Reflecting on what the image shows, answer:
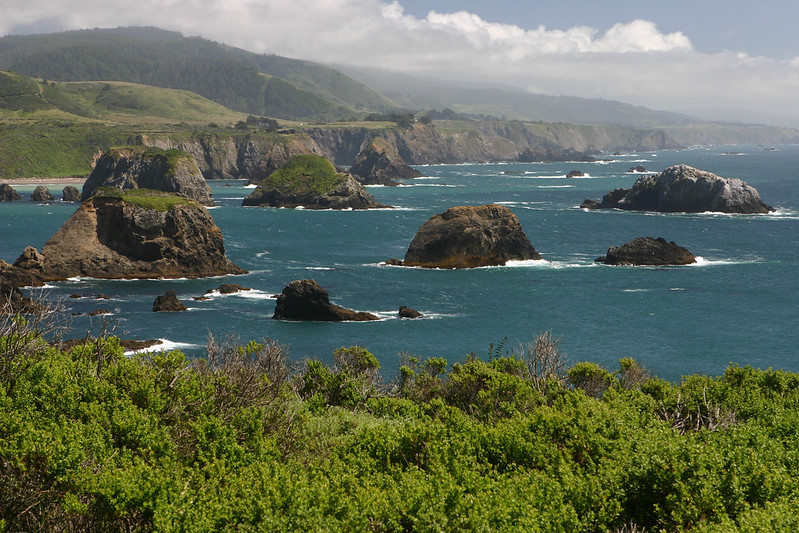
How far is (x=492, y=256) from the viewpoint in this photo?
107 metres

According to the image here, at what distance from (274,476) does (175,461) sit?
365cm

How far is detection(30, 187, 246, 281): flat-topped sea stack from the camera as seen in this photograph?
96188 mm

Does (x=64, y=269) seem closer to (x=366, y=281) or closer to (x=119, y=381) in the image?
(x=366, y=281)

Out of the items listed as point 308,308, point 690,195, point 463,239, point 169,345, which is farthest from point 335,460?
point 690,195

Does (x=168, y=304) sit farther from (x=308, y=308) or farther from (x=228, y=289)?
(x=308, y=308)

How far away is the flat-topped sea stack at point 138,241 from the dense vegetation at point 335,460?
66.6 m

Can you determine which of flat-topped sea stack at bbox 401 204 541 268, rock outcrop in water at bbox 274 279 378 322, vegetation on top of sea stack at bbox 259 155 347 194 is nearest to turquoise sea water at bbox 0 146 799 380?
rock outcrop in water at bbox 274 279 378 322

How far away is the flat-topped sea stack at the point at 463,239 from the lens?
105m

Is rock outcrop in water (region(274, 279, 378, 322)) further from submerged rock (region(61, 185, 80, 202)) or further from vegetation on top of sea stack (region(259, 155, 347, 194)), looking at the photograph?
submerged rock (region(61, 185, 80, 202))

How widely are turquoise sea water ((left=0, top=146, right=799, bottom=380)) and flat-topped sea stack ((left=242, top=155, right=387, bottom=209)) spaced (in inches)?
1433

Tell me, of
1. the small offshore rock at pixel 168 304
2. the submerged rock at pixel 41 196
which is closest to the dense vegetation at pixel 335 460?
the small offshore rock at pixel 168 304

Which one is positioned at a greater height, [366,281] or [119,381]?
[119,381]

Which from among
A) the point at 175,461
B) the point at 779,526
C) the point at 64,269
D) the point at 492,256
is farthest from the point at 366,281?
the point at 779,526

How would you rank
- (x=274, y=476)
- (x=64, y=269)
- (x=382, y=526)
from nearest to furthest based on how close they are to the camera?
(x=382, y=526), (x=274, y=476), (x=64, y=269)
